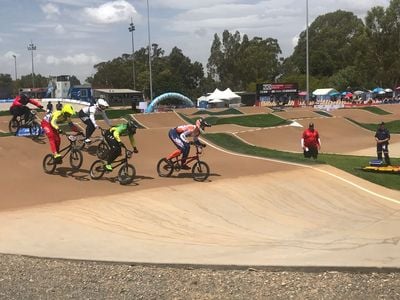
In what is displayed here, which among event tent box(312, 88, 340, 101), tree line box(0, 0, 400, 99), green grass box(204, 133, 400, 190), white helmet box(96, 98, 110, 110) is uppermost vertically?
tree line box(0, 0, 400, 99)

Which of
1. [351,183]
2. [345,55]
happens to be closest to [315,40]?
[345,55]

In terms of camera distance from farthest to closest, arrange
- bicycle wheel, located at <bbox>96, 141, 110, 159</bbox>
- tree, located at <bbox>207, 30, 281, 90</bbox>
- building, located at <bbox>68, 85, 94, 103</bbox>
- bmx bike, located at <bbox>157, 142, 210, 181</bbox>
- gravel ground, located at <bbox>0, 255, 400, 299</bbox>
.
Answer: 1. tree, located at <bbox>207, 30, 281, 90</bbox>
2. building, located at <bbox>68, 85, 94, 103</bbox>
3. bmx bike, located at <bbox>157, 142, 210, 181</bbox>
4. bicycle wheel, located at <bbox>96, 141, 110, 159</bbox>
5. gravel ground, located at <bbox>0, 255, 400, 299</bbox>

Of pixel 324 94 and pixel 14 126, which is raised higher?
pixel 324 94

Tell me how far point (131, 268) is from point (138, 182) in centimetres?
781

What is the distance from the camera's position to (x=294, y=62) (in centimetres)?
13375

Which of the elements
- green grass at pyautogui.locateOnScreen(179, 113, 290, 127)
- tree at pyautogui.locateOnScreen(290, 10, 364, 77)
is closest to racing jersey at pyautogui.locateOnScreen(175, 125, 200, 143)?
green grass at pyautogui.locateOnScreen(179, 113, 290, 127)

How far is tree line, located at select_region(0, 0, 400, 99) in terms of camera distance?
3499 inches

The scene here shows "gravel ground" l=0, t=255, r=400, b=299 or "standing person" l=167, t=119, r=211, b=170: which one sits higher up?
"standing person" l=167, t=119, r=211, b=170

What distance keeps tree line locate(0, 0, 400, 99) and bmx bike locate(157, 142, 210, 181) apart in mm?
72009

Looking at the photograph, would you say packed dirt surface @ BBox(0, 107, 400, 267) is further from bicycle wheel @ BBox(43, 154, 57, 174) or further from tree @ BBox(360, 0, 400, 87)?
tree @ BBox(360, 0, 400, 87)

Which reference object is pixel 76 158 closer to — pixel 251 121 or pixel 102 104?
pixel 102 104

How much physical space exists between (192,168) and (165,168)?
84 cm

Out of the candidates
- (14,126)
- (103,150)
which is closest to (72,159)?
(103,150)

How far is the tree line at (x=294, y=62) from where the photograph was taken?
292 ft
